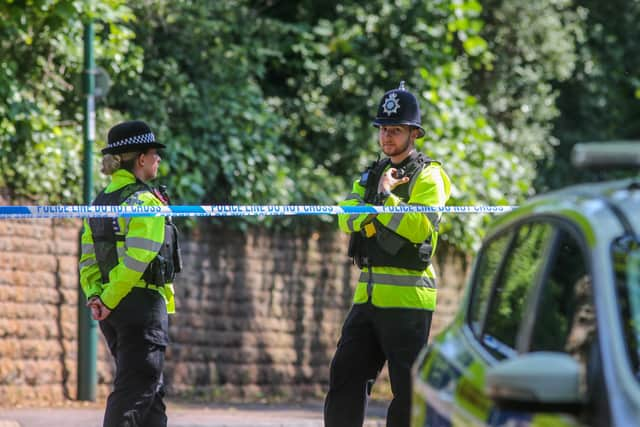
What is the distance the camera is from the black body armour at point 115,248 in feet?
25.0

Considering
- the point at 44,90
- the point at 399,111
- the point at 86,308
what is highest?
the point at 44,90

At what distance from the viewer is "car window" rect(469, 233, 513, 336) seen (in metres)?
4.93

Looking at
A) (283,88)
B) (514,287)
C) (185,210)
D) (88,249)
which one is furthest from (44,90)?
(514,287)

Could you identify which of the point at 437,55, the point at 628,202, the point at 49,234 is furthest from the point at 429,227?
the point at 437,55

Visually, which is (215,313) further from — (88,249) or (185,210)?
(185,210)

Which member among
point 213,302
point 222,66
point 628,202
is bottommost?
point 213,302

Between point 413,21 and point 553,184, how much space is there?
4.22 m

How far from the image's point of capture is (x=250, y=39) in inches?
649

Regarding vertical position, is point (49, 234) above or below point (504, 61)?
below

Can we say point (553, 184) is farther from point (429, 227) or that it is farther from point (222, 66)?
point (429, 227)

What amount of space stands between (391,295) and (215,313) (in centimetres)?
742

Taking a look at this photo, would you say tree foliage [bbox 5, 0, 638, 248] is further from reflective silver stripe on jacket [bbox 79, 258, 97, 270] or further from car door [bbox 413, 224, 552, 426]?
car door [bbox 413, 224, 552, 426]

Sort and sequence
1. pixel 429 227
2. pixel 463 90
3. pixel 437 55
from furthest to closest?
pixel 463 90 → pixel 437 55 → pixel 429 227

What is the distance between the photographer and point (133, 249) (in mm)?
7488
